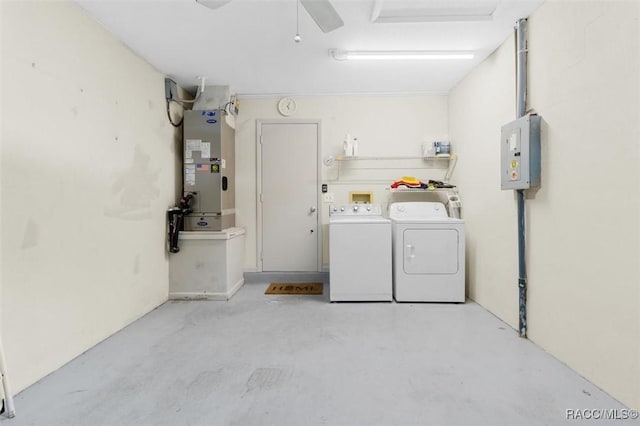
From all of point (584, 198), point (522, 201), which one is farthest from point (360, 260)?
point (584, 198)

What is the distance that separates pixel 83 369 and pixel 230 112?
2.97 m

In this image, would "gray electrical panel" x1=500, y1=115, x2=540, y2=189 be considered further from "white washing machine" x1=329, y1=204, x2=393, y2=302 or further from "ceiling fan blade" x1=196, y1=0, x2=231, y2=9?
"ceiling fan blade" x1=196, y1=0, x2=231, y2=9

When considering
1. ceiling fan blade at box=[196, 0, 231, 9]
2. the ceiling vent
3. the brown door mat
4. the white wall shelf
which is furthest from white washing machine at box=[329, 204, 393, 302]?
ceiling fan blade at box=[196, 0, 231, 9]

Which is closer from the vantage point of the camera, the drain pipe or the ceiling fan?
the ceiling fan

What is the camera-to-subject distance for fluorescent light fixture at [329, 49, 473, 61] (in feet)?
9.48

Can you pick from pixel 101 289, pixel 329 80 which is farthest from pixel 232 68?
pixel 101 289

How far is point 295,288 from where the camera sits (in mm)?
3881

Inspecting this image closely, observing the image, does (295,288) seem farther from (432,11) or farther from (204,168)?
(432,11)

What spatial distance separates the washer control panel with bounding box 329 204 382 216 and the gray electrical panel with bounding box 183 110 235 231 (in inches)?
54.2

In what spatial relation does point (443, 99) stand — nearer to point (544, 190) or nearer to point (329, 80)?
point (329, 80)

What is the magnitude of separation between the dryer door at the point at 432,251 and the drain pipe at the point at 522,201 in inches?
34.4

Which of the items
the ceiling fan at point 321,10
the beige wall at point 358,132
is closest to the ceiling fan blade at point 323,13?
the ceiling fan at point 321,10

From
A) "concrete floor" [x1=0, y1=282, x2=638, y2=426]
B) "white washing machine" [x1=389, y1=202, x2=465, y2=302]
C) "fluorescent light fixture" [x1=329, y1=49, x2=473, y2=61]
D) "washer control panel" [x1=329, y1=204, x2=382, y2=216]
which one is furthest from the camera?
"washer control panel" [x1=329, y1=204, x2=382, y2=216]

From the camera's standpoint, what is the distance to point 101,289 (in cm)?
237
